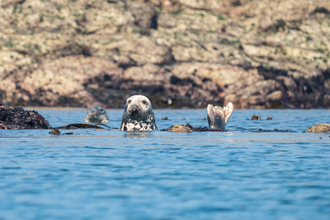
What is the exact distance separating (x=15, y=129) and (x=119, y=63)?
47.0 m

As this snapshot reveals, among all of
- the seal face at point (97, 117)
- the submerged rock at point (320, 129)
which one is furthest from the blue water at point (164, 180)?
the seal face at point (97, 117)

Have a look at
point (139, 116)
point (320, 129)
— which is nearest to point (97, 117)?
point (139, 116)

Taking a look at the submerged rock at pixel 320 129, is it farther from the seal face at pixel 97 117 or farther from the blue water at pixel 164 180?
the seal face at pixel 97 117

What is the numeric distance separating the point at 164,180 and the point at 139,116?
42.5 ft

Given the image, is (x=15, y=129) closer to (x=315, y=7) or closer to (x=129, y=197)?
(x=129, y=197)

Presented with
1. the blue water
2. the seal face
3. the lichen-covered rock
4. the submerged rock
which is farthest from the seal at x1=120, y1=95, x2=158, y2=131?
the seal face

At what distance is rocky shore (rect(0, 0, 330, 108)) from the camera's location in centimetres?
6744

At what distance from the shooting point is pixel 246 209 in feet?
24.2

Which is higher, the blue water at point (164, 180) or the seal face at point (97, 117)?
the seal face at point (97, 117)

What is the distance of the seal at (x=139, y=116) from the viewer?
22219 mm

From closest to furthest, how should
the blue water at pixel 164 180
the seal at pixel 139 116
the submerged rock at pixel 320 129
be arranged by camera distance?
1. the blue water at pixel 164 180
2. the seal at pixel 139 116
3. the submerged rock at pixel 320 129

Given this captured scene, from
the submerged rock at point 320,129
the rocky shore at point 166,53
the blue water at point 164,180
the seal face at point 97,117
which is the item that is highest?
the rocky shore at point 166,53

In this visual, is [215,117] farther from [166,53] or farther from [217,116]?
[166,53]

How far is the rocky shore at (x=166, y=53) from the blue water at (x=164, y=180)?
5116cm
